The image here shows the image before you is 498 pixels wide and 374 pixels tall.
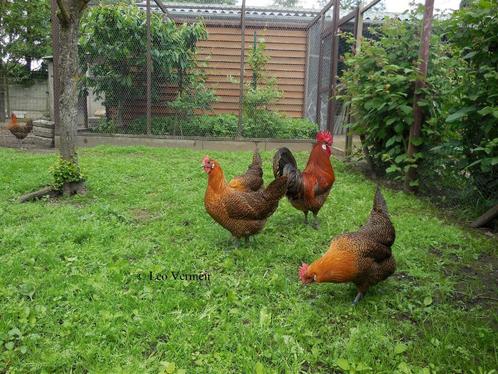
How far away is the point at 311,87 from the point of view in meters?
11.5

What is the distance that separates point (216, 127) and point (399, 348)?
27.2ft

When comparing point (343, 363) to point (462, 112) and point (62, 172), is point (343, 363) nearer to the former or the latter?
point (462, 112)

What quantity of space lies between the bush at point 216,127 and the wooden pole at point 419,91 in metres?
4.55

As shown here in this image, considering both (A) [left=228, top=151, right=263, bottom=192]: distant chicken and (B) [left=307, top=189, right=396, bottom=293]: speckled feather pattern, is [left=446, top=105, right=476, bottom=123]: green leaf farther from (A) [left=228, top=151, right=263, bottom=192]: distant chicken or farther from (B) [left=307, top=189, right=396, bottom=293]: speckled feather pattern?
(A) [left=228, top=151, right=263, bottom=192]: distant chicken

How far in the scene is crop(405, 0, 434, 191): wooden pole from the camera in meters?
5.99

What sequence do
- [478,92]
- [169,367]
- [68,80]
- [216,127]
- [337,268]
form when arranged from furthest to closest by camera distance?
1. [216,127]
2. [68,80]
3. [478,92]
4. [337,268]
5. [169,367]

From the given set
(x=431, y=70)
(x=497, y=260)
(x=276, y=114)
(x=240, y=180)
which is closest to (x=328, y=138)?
(x=240, y=180)

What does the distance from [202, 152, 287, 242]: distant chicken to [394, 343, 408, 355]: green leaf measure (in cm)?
177

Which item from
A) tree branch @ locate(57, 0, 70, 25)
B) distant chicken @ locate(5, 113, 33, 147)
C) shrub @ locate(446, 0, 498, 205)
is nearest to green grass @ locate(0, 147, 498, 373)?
shrub @ locate(446, 0, 498, 205)

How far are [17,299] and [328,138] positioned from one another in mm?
3551

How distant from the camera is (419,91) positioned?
6.18 m

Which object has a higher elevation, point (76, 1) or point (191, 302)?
point (76, 1)

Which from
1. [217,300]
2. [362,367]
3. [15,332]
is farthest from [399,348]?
[15,332]

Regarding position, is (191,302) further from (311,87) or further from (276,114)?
(311,87)
